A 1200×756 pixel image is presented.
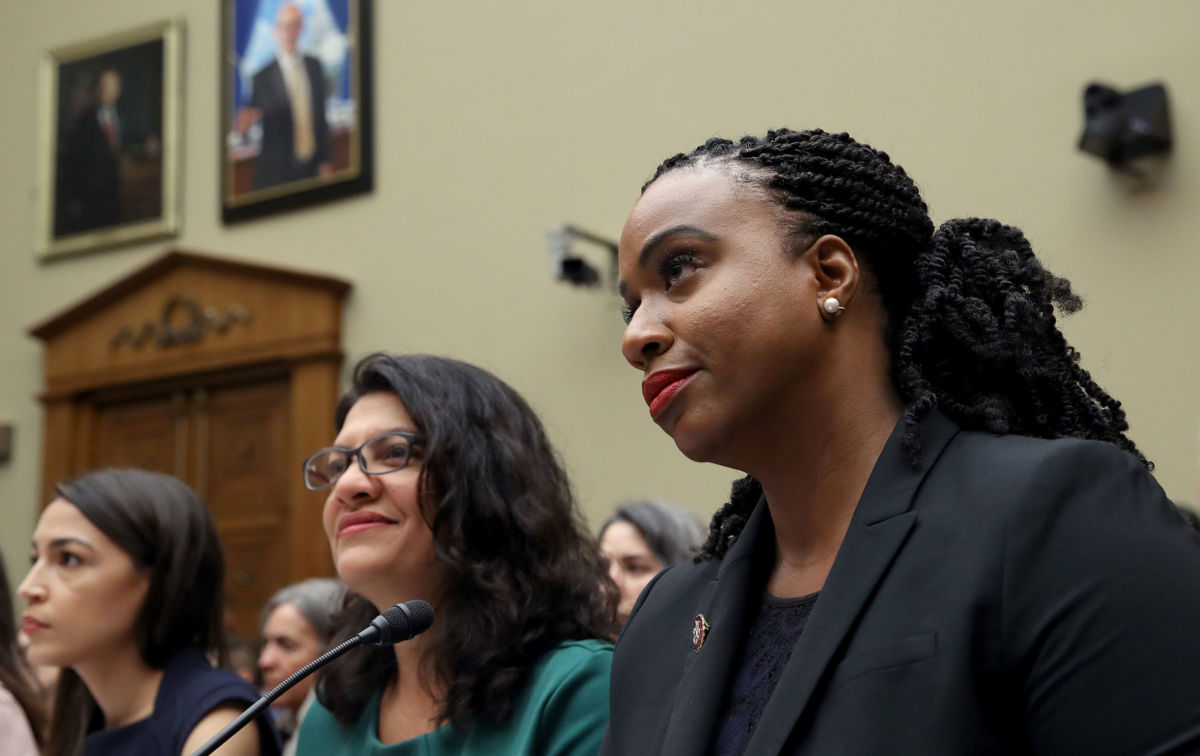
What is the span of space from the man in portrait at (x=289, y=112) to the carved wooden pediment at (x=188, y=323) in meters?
0.65

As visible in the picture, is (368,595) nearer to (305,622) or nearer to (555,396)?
(305,622)

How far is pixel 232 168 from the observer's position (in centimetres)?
866

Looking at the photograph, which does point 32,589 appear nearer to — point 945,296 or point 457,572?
point 457,572

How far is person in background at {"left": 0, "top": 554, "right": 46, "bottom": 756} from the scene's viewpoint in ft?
10.4

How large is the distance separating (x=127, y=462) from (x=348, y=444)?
6.73m

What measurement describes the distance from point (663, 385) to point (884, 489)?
0.29 m

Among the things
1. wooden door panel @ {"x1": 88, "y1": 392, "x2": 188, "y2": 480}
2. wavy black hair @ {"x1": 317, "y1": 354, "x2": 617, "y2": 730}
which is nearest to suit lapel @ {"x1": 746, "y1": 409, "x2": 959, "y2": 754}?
wavy black hair @ {"x1": 317, "y1": 354, "x2": 617, "y2": 730}

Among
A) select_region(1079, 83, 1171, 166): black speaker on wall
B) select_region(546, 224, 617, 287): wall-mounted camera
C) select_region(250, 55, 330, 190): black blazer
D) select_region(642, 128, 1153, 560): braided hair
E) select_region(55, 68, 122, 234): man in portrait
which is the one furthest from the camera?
select_region(55, 68, 122, 234): man in portrait

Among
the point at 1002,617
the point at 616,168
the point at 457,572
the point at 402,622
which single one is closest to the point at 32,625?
the point at 457,572

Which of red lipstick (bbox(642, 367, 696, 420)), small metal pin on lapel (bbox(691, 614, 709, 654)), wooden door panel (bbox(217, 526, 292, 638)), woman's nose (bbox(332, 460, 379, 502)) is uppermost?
red lipstick (bbox(642, 367, 696, 420))

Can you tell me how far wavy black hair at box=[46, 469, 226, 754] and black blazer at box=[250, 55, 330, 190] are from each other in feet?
17.3

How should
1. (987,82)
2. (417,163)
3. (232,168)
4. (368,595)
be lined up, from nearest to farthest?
1. (368,595)
2. (987,82)
3. (417,163)
4. (232,168)

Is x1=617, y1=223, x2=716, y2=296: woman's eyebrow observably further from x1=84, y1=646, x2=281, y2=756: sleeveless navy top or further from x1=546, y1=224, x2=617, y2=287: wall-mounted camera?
x1=546, y1=224, x2=617, y2=287: wall-mounted camera

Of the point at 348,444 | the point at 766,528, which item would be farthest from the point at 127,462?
the point at 766,528
